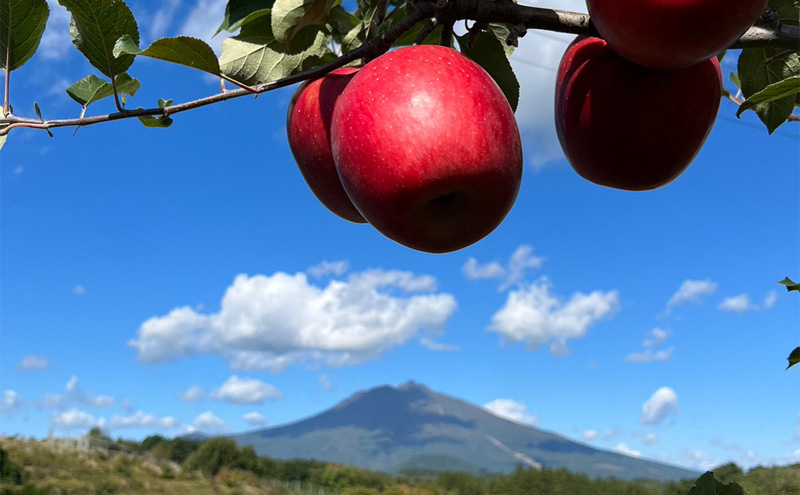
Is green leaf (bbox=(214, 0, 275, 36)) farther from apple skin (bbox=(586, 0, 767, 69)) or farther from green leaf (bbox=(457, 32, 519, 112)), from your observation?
apple skin (bbox=(586, 0, 767, 69))

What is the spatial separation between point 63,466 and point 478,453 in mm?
77571

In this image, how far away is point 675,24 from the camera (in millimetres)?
509

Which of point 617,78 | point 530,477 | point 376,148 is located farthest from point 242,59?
point 530,477

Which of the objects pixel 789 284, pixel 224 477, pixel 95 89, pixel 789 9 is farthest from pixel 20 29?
pixel 224 477

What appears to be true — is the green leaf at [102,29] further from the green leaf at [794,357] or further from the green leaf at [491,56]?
the green leaf at [794,357]

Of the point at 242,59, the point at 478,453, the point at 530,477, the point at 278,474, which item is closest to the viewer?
the point at 242,59

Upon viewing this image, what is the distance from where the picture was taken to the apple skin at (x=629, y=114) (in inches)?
25.1

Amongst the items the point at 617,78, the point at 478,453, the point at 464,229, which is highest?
the point at 478,453

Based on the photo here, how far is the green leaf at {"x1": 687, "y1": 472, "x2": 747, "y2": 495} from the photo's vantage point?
28.9 inches

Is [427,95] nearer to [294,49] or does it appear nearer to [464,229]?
[464,229]

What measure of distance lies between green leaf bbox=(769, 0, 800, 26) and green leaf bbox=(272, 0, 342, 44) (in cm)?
45

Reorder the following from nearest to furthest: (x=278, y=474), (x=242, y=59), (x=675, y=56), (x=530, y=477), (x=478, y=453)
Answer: (x=675, y=56), (x=242, y=59), (x=530, y=477), (x=278, y=474), (x=478, y=453)

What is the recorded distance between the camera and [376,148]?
575 mm

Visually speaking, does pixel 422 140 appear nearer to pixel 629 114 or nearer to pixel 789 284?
pixel 629 114
